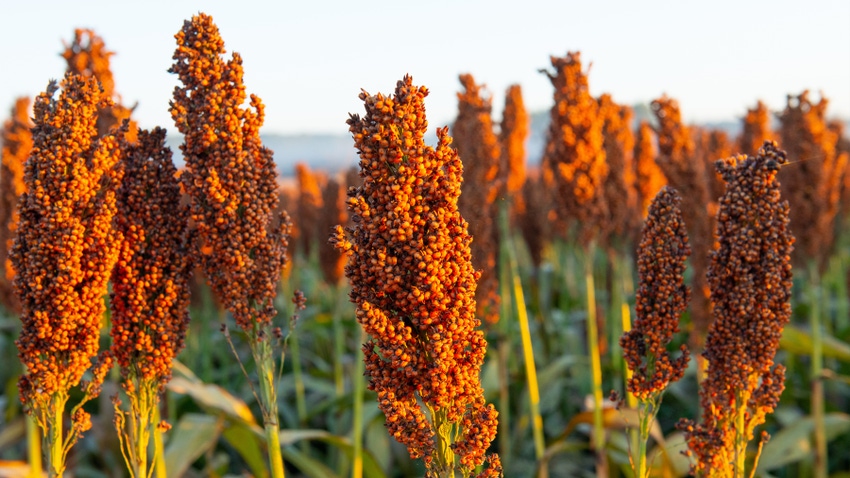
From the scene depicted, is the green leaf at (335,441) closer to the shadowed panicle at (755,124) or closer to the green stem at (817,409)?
the green stem at (817,409)

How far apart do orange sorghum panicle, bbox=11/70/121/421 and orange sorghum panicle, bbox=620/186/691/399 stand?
1882 millimetres

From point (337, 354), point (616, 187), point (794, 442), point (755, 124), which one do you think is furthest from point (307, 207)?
point (794, 442)

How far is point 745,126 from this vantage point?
8602mm

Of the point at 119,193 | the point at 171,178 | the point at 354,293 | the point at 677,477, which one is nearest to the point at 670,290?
the point at 354,293

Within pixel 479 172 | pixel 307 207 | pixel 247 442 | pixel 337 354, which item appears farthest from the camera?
pixel 307 207

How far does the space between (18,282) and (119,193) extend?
0.46 metres

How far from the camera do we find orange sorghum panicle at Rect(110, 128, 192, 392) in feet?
8.87

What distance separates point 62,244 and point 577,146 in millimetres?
3842

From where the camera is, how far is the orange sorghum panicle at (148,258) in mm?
2705

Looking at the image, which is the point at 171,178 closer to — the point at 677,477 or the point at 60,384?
the point at 60,384

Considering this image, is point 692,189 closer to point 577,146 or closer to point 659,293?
point 577,146

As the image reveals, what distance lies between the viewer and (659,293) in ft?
8.73

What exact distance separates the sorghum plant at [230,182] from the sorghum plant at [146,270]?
0.10 metres

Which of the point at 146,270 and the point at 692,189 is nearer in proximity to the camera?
the point at 146,270
